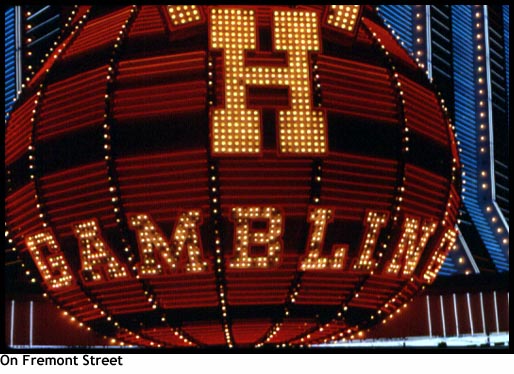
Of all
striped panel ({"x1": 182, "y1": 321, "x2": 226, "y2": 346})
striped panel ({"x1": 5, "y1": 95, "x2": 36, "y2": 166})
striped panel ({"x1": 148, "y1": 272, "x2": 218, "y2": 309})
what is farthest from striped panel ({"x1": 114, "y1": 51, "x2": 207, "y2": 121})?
striped panel ({"x1": 182, "y1": 321, "x2": 226, "y2": 346})

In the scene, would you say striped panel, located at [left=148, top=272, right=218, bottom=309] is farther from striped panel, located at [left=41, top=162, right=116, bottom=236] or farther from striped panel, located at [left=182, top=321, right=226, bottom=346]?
striped panel, located at [left=41, top=162, right=116, bottom=236]

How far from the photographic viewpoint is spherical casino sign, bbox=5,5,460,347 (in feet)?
28.1

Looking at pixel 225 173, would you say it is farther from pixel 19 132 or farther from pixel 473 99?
pixel 473 99

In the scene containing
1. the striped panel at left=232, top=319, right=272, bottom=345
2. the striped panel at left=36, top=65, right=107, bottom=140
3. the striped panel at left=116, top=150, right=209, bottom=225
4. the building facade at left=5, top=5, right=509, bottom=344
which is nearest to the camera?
the striped panel at left=116, top=150, right=209, bottom=225

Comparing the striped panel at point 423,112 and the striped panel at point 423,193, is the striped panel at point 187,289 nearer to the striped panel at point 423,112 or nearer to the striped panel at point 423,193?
the striped panel at point 423,193

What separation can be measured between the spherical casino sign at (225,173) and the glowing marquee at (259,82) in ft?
0.04

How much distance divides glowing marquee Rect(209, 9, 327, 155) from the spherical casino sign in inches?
0.5

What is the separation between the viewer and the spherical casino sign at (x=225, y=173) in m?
8.56

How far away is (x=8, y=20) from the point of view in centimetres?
1784

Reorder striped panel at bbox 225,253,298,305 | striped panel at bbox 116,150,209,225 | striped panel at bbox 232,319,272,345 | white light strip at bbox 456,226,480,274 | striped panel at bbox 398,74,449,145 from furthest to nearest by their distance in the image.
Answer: white light strip at bbox 456,226,480,274, striped panel at bbox 398,74,449,145, striped panel at bbox 232,319,272,345, striped panel at bbox 225,253,298,305, striped panel at bbox 116,150,209,225

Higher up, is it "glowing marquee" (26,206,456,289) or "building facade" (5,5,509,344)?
"building facade" (5,5,509,344)

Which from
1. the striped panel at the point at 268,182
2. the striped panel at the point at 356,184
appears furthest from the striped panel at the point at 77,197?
the striped panel at the point at 356,184

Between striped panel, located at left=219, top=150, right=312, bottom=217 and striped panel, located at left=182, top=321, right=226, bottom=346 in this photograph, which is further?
striped panel, located at left=182, top=321, right=226, bottom=346
